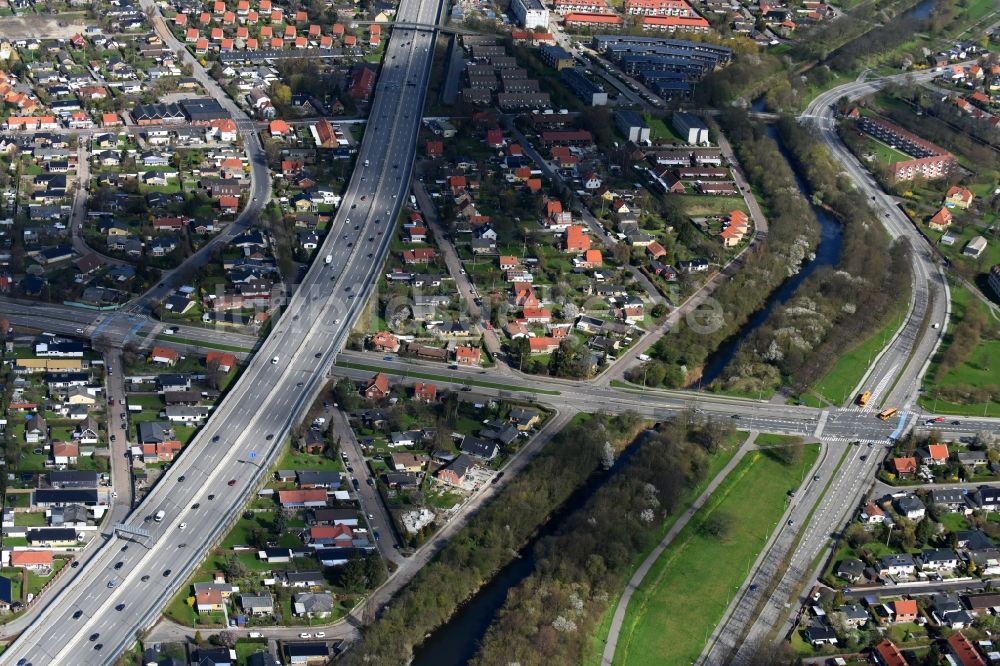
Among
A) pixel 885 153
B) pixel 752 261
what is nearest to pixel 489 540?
pixel 752 261

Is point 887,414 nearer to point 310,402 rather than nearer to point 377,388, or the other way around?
point 377,388

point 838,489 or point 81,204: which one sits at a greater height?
point 838,489

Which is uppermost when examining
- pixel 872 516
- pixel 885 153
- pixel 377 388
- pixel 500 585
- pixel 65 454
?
pixel 885 153

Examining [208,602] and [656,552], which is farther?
[656,552]

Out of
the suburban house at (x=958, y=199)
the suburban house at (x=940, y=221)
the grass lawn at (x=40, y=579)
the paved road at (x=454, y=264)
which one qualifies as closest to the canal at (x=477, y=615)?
the paved road at (x=454, y=264)

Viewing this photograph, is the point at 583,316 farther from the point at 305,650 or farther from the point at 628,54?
the point at 628,54

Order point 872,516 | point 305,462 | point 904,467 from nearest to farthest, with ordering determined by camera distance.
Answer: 1. point 872,516
2. point 305,462
3. point 904,467

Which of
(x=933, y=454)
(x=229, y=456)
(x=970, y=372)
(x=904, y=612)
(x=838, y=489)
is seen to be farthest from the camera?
(x=970, y=372)
